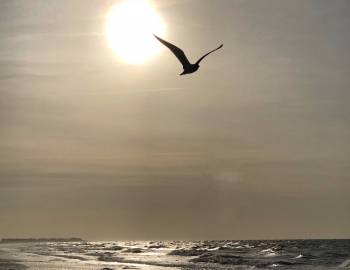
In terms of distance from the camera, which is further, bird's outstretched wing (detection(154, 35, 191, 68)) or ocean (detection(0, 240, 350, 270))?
ocean (detection(0, 240, 350, 270))

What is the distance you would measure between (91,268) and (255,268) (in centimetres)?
920

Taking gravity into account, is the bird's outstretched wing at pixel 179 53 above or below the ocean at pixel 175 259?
above

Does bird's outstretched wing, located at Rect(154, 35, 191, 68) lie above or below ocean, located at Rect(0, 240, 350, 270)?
above

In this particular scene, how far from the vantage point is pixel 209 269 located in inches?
1315

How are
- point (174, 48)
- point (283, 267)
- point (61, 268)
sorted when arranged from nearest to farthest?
point (174, 48) < point (61, 268) < point (283, 267)

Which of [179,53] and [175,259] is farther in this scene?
[175,259]

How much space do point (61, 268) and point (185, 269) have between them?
6.69 meters

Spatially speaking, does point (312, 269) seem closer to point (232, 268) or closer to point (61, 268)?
point (232, 268)

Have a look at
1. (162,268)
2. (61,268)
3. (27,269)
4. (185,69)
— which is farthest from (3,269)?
(185,69)

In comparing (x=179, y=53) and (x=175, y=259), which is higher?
(x=179, y=53)

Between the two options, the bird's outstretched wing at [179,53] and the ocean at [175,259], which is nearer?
the bird's outstretched wing at [179,53]

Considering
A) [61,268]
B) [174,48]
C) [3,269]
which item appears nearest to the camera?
[174,48]

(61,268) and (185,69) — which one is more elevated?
(185,69)

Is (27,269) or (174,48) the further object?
(27,269)
